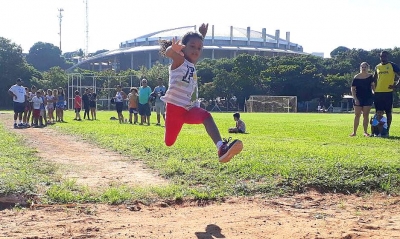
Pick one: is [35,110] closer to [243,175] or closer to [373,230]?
[243,175]

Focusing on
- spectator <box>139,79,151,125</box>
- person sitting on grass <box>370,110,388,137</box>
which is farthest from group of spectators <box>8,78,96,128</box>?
person sitting on grass <box>370,110,388,137</box>

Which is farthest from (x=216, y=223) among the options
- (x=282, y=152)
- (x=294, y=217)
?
(x=282, y=152)

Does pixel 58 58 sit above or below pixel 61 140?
above

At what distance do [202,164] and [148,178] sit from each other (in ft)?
3.39

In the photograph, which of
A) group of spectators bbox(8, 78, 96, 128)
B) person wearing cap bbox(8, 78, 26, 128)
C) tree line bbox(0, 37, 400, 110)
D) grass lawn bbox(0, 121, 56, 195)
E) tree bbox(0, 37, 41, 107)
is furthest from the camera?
tree bbox(0, 37, 41, 107)

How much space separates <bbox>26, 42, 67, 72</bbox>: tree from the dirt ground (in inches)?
4807

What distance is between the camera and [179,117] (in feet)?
19.5

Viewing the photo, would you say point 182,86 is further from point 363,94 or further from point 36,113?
point 36,113

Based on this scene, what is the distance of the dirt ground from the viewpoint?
4527 mm

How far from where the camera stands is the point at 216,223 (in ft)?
16.2

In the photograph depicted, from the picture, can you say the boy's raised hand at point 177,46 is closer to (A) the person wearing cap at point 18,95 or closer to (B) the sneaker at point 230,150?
(B) the sneaker at point 230,150

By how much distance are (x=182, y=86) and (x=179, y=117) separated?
42 cm

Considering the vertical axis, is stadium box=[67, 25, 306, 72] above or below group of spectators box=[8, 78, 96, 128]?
above

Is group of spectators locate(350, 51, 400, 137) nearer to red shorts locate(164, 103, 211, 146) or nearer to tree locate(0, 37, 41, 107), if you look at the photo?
red shorts locate(164, 103, 211, 146)
